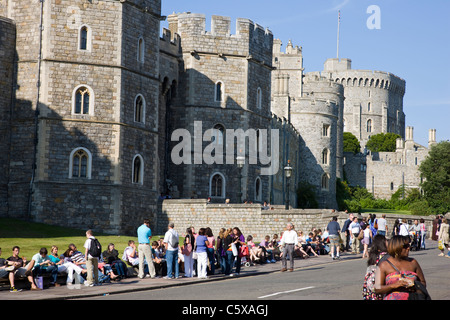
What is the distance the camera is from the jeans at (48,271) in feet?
68.1

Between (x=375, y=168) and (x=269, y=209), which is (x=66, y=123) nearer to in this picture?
(x=269, y=209)

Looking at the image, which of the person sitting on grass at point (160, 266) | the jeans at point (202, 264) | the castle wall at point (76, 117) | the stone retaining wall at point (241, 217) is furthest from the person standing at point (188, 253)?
the stone retaining wall at point (241, 217)

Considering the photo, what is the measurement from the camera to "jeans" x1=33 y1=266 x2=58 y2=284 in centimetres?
2077

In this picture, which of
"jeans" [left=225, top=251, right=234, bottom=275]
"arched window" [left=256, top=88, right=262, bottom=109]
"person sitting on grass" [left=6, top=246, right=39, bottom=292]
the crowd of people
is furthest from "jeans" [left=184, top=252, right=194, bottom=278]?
"arched window" [left=256, top=88, right=262, bottom=109]

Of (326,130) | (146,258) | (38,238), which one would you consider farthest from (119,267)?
(326,130)

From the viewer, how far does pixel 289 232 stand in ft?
82.6

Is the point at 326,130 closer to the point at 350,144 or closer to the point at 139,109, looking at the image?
the point at 139,109

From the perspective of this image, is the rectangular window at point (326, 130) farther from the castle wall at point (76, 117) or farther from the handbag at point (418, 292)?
the handbag at point (418, 292)

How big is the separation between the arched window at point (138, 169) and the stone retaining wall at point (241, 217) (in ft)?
9.03

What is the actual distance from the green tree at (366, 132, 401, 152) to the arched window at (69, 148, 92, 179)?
3854 inches

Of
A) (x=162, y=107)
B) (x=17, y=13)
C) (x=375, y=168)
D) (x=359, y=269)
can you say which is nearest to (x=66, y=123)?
(x=17, y=13)
